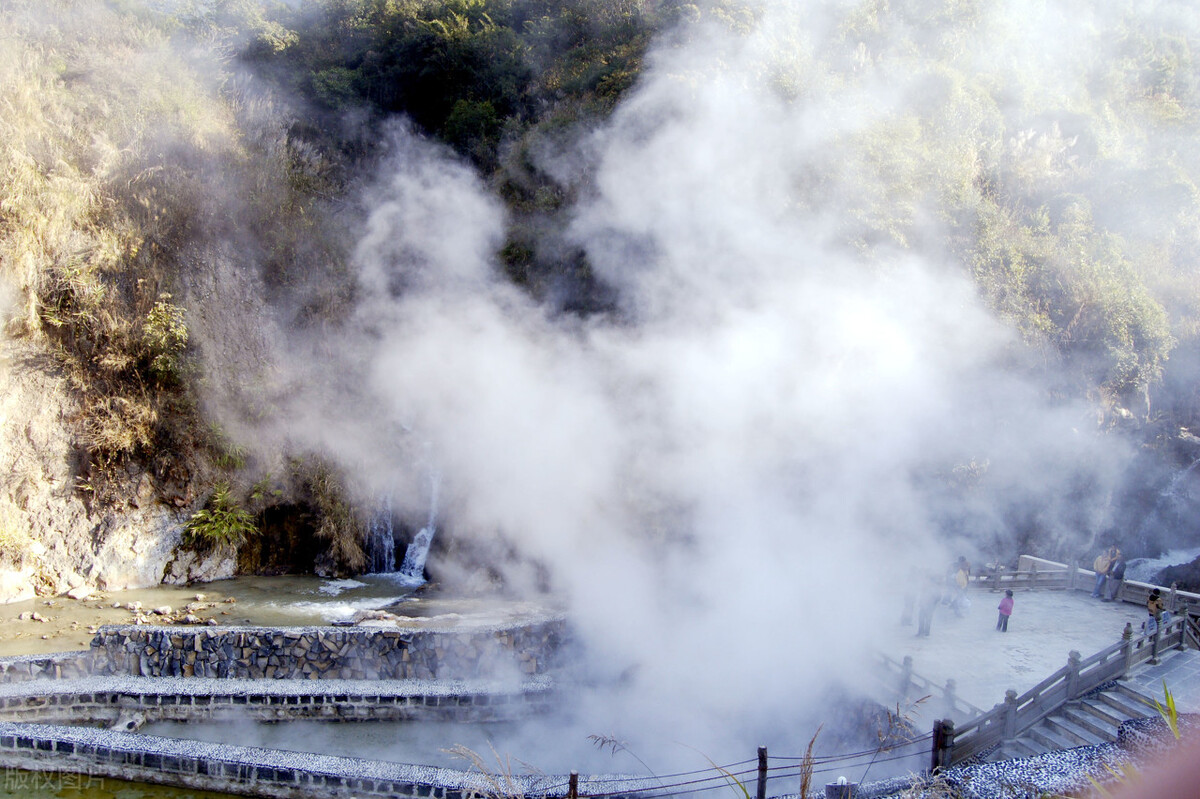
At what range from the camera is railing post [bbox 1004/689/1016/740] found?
4867 mm

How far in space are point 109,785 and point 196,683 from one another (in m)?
1.22

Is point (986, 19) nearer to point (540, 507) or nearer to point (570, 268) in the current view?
point (570, 268)

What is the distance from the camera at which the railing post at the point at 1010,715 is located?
4867 mm

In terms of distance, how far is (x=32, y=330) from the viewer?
30.7 feet

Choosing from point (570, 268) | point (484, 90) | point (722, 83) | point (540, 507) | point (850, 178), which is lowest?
point (540, 507)

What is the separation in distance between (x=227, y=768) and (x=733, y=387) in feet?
19.4

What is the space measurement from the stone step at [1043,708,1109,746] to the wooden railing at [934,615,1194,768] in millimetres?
52

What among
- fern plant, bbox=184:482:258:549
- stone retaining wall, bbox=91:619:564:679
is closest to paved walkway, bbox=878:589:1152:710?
stone retaining wall, bbox=91:619:564:679

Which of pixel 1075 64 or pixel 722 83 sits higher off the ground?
pixel 1075 64

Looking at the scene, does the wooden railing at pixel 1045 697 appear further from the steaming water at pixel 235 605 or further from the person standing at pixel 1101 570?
the steaming water at pixel 235 605

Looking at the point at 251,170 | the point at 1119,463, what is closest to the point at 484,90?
the point at 251,170

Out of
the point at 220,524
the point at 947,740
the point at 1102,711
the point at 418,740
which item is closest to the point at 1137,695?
the point at 1102,711

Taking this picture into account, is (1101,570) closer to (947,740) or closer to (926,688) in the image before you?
(926,688)

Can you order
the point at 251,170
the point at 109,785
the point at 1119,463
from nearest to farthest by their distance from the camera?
the point at 109,785, the point at 1119,463, the point at 251,170
